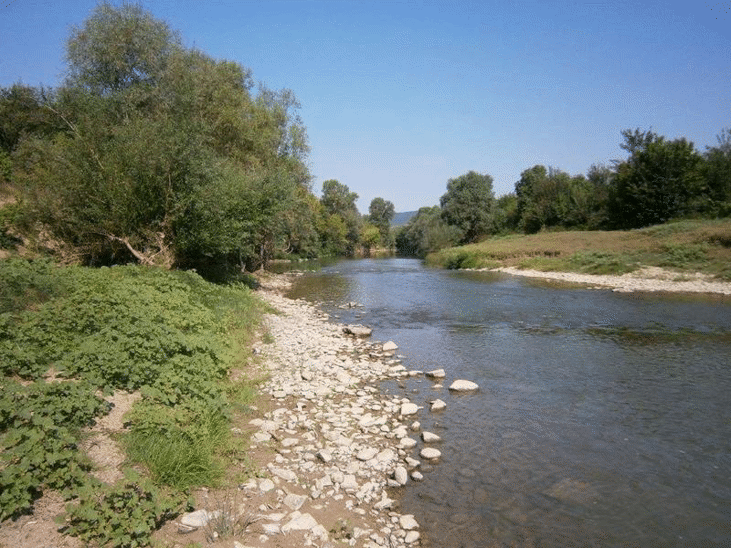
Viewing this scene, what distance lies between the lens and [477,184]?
3280 inches

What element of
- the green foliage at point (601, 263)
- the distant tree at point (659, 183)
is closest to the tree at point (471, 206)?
the distant tree at point (659, 183)

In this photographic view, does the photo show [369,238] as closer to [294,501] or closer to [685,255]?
[685,255]

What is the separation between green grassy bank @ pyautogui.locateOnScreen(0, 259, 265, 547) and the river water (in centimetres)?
360

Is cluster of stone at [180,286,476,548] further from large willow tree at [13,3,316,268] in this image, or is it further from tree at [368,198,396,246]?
tree at [368,198,396,246]

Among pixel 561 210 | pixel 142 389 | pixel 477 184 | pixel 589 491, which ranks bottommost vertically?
pixel 589 491

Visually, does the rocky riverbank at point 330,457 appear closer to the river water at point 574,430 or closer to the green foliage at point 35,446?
the river water at point 574,430

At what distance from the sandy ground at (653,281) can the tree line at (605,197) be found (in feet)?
71.4

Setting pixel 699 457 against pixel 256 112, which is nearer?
pixel 699 457

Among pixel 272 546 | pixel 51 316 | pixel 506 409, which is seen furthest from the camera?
pixel 506 409

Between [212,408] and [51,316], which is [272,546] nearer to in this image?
[212,408]

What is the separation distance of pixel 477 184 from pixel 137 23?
219 feet

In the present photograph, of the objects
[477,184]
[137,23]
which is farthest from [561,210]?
[137,23]

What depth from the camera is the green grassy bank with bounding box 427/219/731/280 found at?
3706 cm

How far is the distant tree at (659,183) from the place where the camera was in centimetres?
5369
